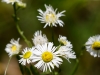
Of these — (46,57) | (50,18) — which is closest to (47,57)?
(46,57)

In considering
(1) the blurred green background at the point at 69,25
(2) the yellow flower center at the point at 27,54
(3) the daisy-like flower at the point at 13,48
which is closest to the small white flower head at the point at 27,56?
(2) the yellow flower center at the point at 27,54

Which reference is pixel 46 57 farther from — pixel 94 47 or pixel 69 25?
pixel 69 25

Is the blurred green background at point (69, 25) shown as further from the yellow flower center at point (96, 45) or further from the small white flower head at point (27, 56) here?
the small white flower head at point (27, 56)

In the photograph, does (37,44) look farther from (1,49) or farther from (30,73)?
(1,49)

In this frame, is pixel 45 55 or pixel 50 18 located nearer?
pixel 45 55

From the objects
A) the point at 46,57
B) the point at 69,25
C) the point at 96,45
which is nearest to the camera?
the point at 46,57

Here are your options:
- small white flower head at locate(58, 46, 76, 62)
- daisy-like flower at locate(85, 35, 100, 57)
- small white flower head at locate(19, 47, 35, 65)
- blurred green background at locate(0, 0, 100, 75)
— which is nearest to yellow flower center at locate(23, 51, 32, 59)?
small white flower head at locate(19, 47, 35, 65)
